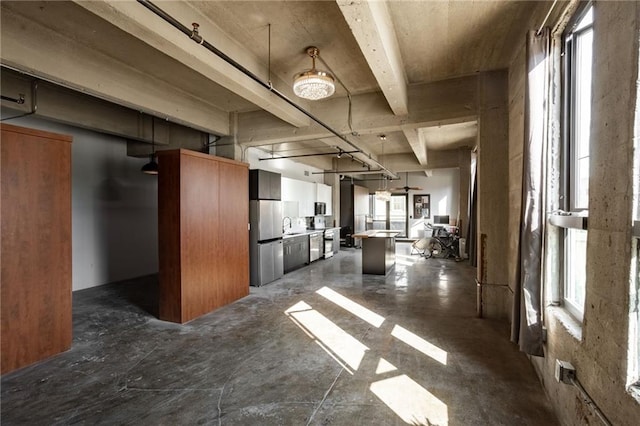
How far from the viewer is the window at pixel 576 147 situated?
2238 millimetres

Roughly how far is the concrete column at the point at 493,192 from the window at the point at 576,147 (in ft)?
5.83

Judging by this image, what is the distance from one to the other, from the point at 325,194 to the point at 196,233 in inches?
276

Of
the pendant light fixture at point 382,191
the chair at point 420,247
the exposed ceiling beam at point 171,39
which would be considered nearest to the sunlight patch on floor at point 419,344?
the exposed ceiling beam at point 171,39

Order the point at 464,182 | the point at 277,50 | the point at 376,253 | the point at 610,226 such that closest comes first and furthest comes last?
the point at 610,226
the point at 277,50
the point at 376,253
the point at 464,182

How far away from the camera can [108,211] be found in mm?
6605

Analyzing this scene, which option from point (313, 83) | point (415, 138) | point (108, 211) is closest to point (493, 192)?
point (415, 138)

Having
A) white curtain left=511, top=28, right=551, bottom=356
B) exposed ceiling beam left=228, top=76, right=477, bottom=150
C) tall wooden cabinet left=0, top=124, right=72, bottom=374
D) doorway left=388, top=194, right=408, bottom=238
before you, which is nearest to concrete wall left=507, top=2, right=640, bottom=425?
white curtain left=511, top=28, right=551, bottom=356

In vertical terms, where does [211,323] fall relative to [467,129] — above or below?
below

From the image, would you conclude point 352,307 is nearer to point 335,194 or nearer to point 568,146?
point 568,146

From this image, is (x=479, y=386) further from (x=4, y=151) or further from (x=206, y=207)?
(x=4, y=151)

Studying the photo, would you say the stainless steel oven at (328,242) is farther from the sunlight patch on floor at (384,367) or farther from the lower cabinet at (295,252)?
the sunlight patch on floor at (384,367)

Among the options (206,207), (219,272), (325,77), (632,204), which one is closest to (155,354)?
(219,272)

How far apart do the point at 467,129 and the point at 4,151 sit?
8.05 m

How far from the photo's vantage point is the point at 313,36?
339cm
